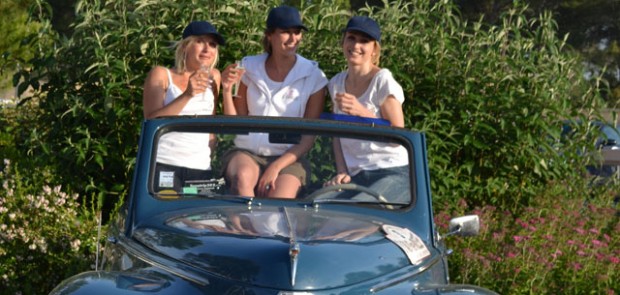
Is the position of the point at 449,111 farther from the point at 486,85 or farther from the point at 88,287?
the point at 88,287

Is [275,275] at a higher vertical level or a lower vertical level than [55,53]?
lower

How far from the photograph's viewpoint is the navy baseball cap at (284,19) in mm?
6023

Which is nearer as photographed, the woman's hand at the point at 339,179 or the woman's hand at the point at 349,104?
the woman's hand at the point at 339,179

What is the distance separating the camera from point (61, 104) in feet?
26.2

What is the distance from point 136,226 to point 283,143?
0.82m

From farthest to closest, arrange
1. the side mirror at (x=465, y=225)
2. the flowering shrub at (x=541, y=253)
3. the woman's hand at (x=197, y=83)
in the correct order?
the flowering shrub at (x=541, y=253)
the woman's hand at (x=197, y=83)
the side mirror at (x=465, y=225)

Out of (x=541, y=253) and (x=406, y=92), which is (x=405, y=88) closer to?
(x=406, y=92)

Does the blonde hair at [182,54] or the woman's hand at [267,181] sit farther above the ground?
the blonde hair at [182,54]

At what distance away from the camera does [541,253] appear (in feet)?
22.2

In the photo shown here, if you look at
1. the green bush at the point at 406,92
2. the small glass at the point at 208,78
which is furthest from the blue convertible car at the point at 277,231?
the green bush at the point at 406,92

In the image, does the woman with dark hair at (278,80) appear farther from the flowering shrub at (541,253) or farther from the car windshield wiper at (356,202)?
the flowering shrub at (541,253)

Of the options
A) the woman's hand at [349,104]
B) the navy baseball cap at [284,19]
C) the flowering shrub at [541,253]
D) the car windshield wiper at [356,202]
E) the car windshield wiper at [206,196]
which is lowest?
the flowering shrub at [541,253]

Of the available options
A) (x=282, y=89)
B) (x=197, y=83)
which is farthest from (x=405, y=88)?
(x=197, y=83)

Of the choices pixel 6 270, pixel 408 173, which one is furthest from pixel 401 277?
pixel 6 270
